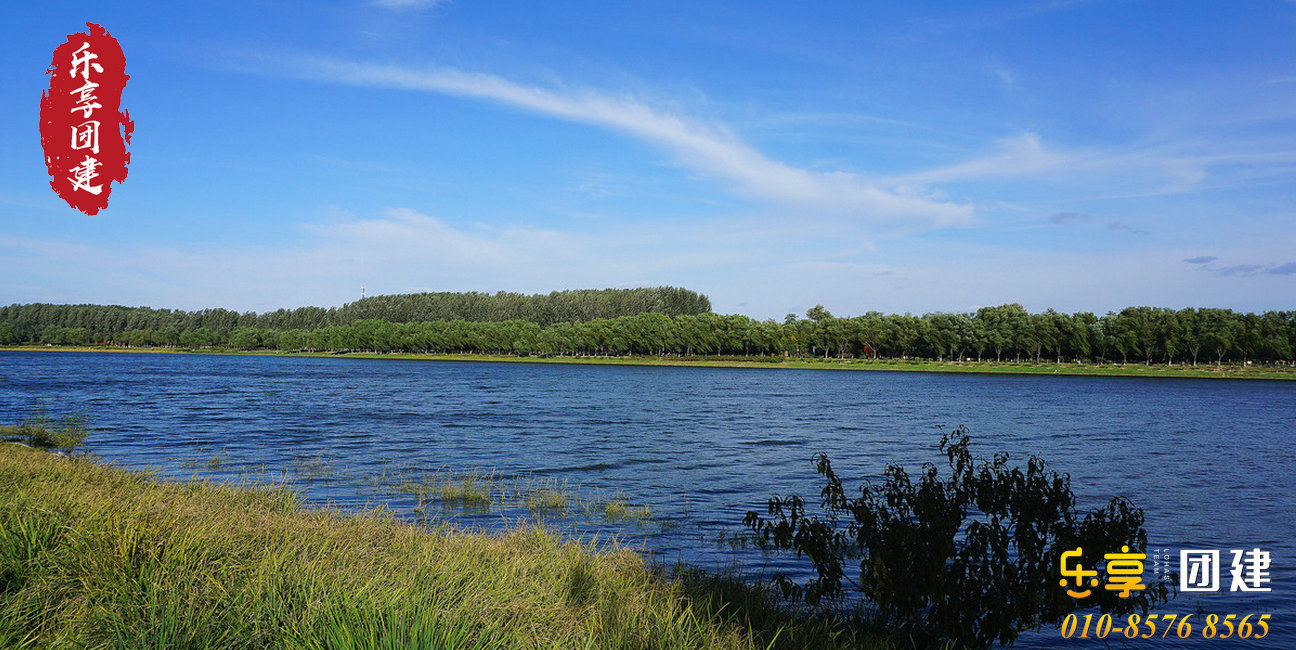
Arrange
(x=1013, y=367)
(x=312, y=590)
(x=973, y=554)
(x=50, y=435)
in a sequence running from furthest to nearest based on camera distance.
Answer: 1. (x=1013, y=367)
2. (x=50, y=435)
3. (x=973, y=554)
4. (x=312, y=590)

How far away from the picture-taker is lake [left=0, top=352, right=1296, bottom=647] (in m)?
21.0

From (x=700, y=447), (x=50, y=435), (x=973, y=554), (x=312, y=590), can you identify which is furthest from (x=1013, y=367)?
(x=312, y=590)

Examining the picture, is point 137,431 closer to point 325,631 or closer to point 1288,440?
point 325,631

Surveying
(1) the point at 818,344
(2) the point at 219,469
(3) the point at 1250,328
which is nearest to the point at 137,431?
(2) the point at 219,469

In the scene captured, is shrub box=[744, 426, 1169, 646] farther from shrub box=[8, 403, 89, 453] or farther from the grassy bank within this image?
shrub box=[8, 403, 89, 453]

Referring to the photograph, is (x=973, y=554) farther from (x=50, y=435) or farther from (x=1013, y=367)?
(x=1013, y=367)

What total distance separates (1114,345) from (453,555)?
176255 mm

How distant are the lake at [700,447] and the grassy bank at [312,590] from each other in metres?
5.88

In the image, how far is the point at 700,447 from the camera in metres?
38.5

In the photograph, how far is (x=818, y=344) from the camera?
191875mm

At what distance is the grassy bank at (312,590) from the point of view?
6789mm

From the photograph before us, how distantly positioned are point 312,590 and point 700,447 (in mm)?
31542

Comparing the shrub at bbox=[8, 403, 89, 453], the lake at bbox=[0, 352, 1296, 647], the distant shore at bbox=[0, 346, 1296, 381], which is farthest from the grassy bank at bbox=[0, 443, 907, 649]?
the distant shore at bbox=[0, 346, 1296, 381]

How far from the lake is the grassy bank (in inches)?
231
